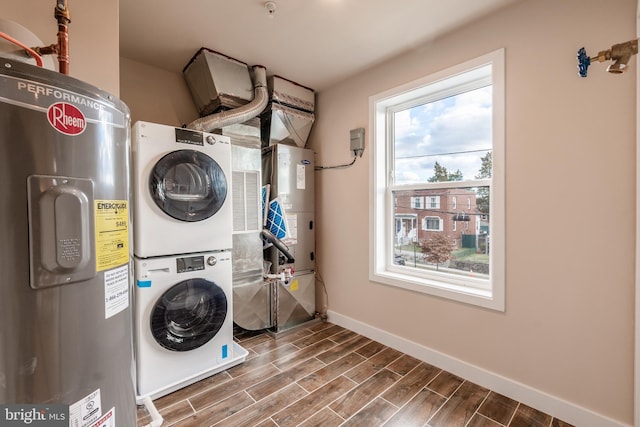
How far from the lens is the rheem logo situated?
63 centimetres

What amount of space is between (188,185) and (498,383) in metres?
2.44

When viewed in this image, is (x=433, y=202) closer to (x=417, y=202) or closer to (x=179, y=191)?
(x=417, y=202)

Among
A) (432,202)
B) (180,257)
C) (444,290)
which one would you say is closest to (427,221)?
(432,202)

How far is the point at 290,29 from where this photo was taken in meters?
2.04

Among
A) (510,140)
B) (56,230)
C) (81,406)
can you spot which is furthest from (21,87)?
(510,140)

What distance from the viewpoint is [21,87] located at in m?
0.59

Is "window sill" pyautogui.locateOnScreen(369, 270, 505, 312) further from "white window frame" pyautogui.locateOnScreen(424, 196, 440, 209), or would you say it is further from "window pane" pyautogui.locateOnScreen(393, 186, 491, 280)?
"white window frame" pyautogui.locateOnScreen(424, 196, 440, 209)

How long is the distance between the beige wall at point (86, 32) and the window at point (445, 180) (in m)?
1.93

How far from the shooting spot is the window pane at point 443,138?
209cm

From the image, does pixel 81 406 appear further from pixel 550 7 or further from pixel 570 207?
pixel 550 7

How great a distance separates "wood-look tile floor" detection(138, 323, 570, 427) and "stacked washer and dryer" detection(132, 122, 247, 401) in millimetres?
197

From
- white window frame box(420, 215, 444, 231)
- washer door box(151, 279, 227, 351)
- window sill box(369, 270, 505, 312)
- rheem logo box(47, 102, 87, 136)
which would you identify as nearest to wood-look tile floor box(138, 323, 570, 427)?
washer door box(151, 279, 227, 351)

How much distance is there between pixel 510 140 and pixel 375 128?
1104mm

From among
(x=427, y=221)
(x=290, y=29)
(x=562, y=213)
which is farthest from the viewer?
(x=427, y=221)
